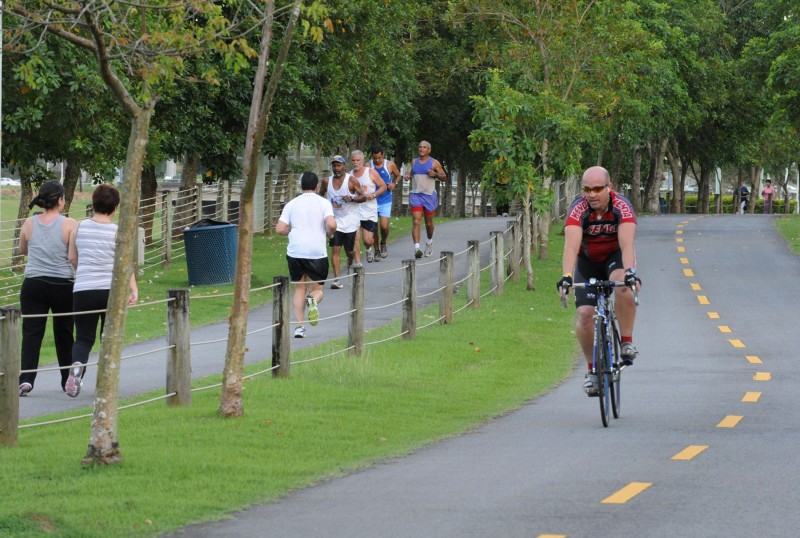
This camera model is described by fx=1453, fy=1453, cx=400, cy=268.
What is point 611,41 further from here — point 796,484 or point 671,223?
point 796,484

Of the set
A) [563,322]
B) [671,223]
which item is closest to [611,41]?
[563,322]

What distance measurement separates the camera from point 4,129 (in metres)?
20.6

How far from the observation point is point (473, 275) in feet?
67.8

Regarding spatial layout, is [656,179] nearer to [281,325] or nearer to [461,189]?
[461,189]

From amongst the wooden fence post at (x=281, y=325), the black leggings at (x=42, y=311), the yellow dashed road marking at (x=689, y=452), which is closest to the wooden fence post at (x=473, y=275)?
the wooden fence post at (x=281, y=325)

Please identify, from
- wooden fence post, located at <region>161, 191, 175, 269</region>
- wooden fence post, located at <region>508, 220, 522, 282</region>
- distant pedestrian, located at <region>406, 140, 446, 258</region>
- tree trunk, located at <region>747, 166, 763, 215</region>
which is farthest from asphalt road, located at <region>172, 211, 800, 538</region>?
tree trunk, located at <region>747, 166, 763, 215</region>

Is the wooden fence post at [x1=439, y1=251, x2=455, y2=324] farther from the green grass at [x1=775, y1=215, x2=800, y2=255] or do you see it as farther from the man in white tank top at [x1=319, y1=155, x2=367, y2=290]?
the green grass at [x1=775, y1=215, x2=800, y2=255]

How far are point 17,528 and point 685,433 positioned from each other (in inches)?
203

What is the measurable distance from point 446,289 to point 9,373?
959 cm

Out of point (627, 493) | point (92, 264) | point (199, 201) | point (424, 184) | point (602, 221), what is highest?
point (424, 184)

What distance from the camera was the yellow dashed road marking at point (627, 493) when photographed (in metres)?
7.79

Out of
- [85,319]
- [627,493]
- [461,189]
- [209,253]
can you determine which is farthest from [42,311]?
[461,189]

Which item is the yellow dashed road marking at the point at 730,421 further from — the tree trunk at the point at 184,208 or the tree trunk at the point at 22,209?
the tree trunk at the point at 184,208

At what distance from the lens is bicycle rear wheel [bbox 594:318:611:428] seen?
35.2 feet
